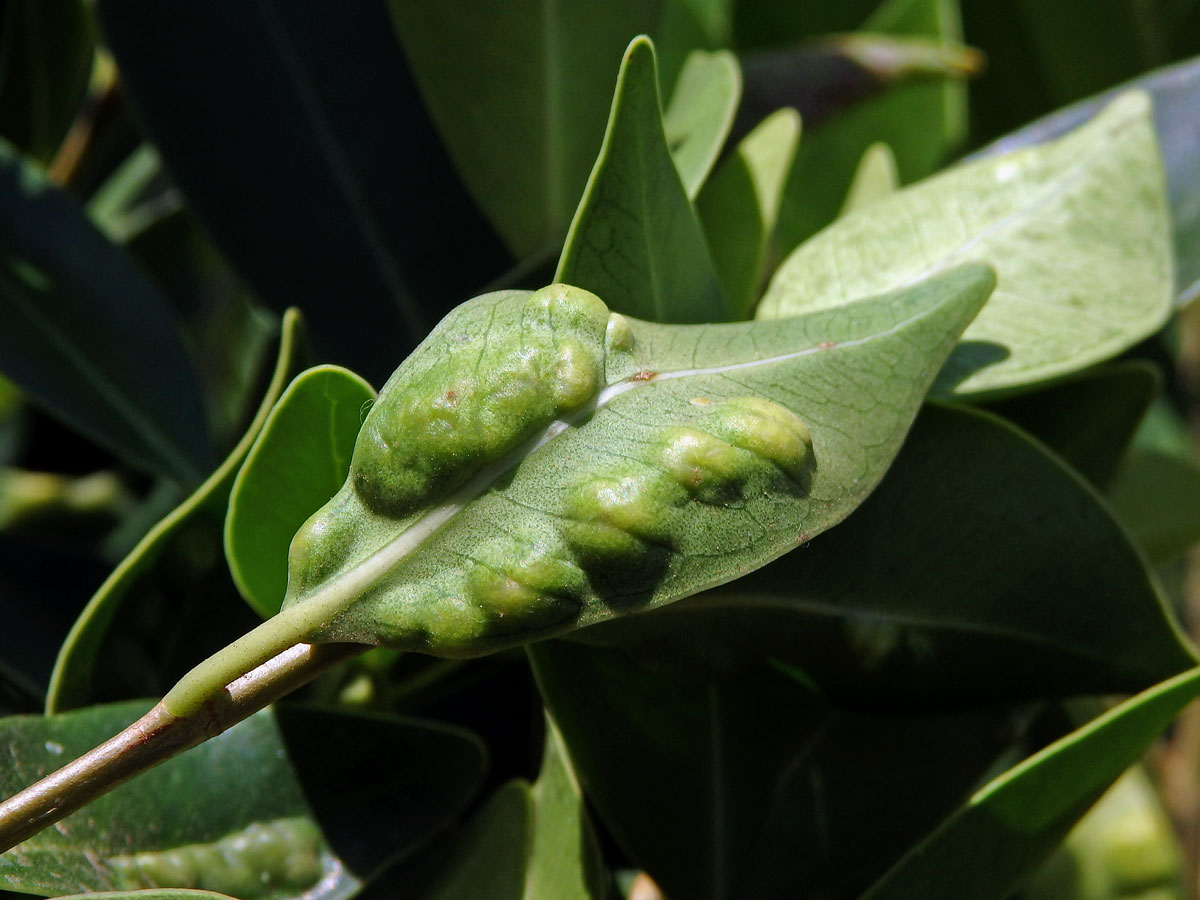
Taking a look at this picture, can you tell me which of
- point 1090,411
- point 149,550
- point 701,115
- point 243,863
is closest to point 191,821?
point 243,863

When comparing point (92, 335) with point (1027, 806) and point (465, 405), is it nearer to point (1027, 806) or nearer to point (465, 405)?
point (465, 405)

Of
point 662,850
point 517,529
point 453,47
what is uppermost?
point 453,47

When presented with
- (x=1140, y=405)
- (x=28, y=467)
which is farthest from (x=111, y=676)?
(x=28, y=467)

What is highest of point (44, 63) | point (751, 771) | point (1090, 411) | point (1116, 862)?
point (44, 63)

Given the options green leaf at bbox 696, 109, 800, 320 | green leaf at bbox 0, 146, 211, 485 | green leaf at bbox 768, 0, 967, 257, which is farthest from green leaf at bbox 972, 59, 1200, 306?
green leaf at bbox 0, 146, 211, 485

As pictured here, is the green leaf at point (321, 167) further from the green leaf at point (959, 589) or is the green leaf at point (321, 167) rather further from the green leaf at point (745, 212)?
the green leaf at point (959, 589)

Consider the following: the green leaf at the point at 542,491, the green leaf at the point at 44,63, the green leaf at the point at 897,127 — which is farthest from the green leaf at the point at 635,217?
the green leaf at the point at 44,63

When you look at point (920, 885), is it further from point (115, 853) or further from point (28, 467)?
point (28, 467)
